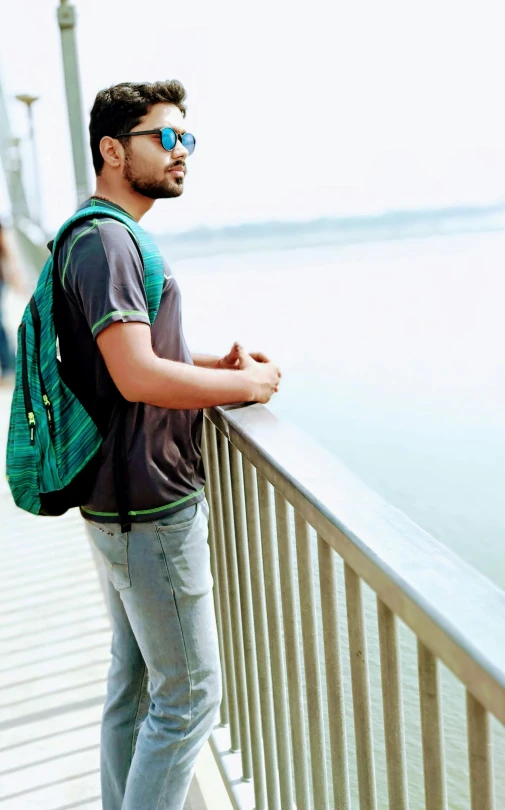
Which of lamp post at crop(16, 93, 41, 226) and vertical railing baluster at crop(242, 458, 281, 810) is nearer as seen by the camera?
vertical railing baluster at crop(242, 458, 281, 810)

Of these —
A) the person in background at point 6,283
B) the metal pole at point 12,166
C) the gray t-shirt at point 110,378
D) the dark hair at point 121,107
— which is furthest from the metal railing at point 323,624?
the metal pole at point 12,166

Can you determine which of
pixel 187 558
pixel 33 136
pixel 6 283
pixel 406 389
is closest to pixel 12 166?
pixel 33 136

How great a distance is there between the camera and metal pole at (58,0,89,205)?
13.4ft

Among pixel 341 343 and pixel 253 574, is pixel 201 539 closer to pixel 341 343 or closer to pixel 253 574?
pixel 253 574

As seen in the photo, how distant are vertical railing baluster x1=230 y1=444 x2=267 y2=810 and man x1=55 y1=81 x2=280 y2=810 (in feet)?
0.20

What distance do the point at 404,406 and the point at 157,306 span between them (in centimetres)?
961

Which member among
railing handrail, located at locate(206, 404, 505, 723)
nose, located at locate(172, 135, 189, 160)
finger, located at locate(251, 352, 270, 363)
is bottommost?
finger, located at locate(251, 352, 270, 363)

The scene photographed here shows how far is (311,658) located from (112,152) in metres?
0.85

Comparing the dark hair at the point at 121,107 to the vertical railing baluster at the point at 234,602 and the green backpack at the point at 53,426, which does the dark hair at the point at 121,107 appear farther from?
the vertical railing baluster at the point at 234,602

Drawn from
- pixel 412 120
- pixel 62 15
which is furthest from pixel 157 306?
pixel 412 120

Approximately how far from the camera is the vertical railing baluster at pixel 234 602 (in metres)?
1.55

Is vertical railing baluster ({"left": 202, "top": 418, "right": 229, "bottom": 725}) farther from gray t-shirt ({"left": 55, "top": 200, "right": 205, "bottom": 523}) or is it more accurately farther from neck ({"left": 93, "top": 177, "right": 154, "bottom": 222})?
neck ({"left": 93, "top": 177, "right": 154, "bottom": 222})

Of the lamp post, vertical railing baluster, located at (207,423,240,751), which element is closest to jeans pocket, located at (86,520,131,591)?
vertical railing baluster, located at (207,423,240,751)

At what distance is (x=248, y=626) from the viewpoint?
1.52 metres
